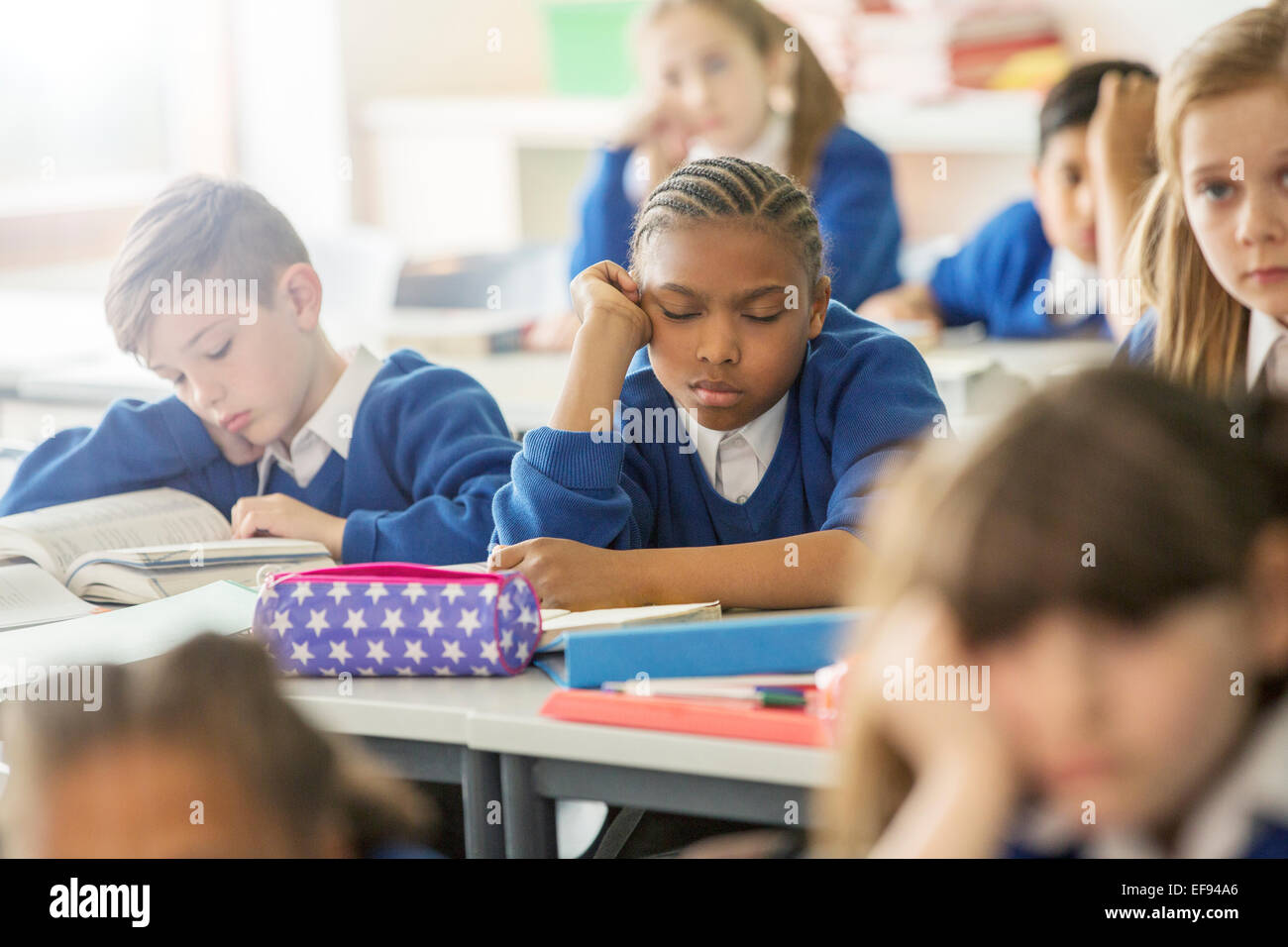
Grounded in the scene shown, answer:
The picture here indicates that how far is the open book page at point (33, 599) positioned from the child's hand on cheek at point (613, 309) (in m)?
0.56

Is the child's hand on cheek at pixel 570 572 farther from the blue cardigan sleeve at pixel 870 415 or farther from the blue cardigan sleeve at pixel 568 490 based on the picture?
the blue cardigan sleeve at pixel 870 415

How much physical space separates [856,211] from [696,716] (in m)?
2.21

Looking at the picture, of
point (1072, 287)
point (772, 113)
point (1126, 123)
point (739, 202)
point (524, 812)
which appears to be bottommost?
point (524, 812)

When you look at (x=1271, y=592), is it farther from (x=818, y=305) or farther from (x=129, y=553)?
(x=129, y=553)

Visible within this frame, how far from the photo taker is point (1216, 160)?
1.55m

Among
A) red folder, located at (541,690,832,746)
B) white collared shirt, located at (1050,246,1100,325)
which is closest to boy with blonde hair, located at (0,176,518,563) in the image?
red folder, located at (541,690,832,746)

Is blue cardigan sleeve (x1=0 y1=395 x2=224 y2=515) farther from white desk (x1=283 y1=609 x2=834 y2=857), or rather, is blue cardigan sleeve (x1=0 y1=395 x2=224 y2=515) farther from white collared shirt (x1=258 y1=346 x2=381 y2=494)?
white desk (x1=283 y1=609 x2=834 y2=857)

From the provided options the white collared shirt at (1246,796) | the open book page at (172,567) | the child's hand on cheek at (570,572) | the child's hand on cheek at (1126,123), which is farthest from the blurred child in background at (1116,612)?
the child's hand on cheek at (1126,123)

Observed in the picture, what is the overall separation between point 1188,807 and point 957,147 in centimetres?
318

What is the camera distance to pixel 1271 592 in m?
0.65

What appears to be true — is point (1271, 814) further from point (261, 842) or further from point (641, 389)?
point (641, 389)

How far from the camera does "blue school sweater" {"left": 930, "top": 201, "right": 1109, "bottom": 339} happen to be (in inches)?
115

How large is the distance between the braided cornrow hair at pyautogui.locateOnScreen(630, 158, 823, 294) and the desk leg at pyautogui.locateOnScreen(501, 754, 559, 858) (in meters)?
0.59

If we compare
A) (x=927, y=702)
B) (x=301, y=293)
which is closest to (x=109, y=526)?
(x=301, y=293)
